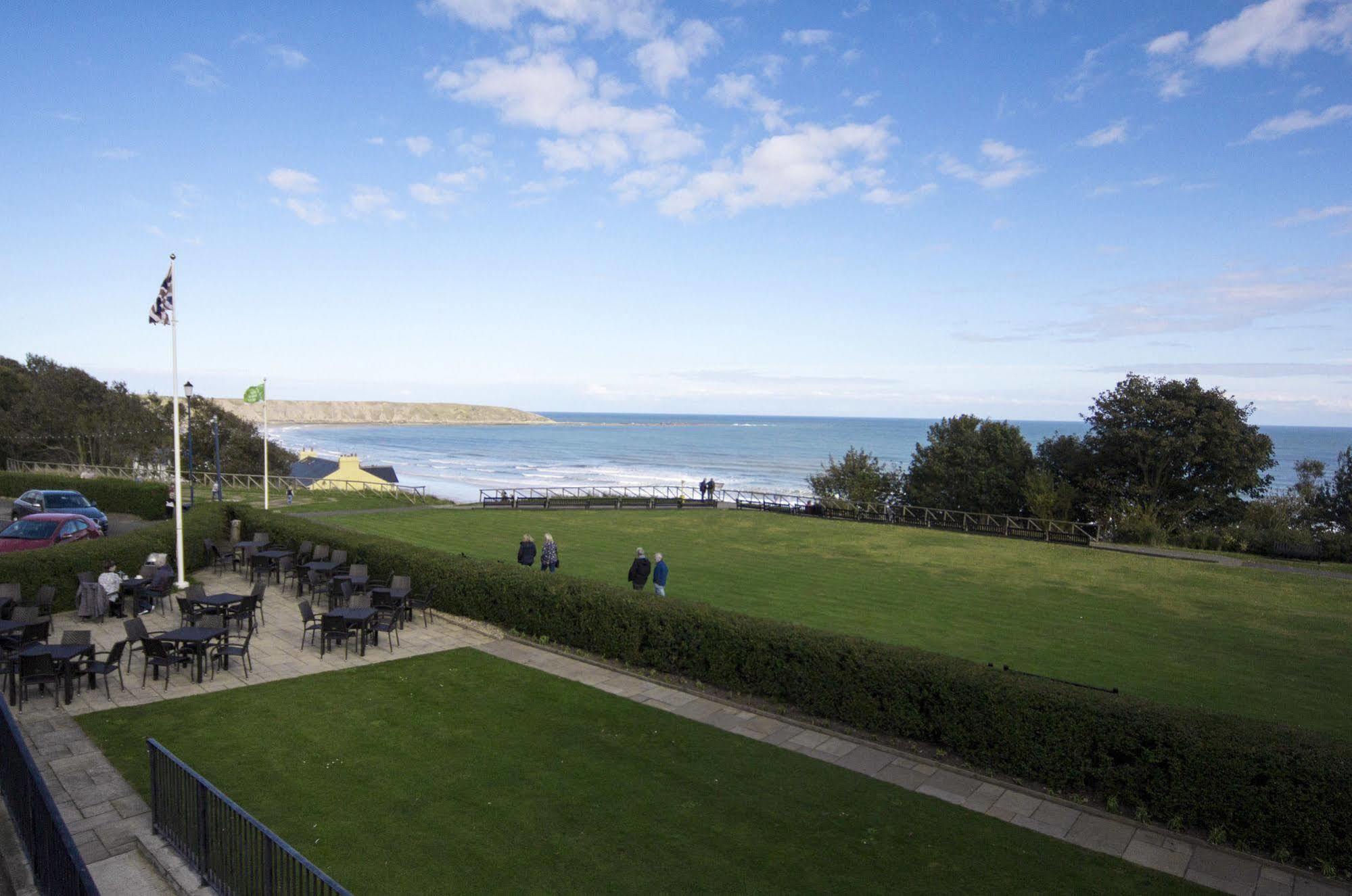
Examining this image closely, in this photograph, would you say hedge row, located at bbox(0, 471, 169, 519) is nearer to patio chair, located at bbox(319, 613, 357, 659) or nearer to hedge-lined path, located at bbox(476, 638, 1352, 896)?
patio chair, located at bbox(319, 613, 357, 659)

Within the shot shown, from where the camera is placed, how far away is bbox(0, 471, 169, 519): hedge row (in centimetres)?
2994

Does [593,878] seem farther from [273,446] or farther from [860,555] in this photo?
[273,446]

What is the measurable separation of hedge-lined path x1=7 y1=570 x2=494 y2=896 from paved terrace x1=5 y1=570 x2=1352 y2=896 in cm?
2

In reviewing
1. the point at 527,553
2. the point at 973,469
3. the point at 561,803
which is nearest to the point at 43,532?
the point at 527,553

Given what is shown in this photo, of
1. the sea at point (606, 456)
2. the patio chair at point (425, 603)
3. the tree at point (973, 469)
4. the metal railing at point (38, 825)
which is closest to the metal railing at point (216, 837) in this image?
the metal railing at point (38, 825)

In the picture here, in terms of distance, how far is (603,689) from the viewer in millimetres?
11750

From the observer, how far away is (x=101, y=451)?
2153 inches

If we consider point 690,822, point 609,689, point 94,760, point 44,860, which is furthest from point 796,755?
point 94,760

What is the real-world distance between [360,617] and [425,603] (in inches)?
94.3

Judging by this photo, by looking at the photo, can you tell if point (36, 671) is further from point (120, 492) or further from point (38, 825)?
point (120, 492)

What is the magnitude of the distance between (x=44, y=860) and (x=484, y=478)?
3273 inches

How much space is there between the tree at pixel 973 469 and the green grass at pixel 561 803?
4125 centimetres

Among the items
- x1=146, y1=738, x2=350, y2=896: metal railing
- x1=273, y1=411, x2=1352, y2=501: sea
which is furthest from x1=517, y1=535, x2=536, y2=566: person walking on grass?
x1=273, y1=411, x2=1352, y2=501: sea

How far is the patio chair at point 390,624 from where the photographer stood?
44.8 ft
